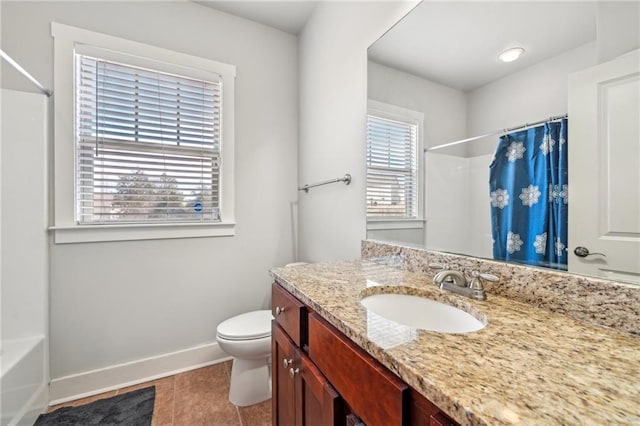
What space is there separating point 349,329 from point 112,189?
1.85 meters

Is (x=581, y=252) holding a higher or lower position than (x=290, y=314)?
higher

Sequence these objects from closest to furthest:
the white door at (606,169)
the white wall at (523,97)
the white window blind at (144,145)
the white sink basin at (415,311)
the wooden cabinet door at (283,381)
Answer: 1. the white door at (606,169)
2. the white wall at (523,97)
3. the white sink basin at (415,311)
4. the wooden cabinet door at (283,381)
5. the white window blind at (144,145)

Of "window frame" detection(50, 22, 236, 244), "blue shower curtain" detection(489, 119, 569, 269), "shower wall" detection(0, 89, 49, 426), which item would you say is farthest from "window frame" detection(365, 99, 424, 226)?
"shower wall" detection(0, 89, 49, 426)

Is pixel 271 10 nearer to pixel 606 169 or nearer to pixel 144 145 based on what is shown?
pixel 144 145

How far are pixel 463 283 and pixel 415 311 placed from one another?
18 centimetres

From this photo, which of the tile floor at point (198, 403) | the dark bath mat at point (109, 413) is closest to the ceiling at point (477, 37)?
the tile floor at point (198, 403)

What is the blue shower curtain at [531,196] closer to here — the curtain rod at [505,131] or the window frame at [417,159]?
the curtain rod at [505,131]

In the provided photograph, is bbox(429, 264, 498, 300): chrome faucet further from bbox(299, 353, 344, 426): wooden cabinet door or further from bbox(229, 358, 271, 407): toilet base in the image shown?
bbox(229, 358, 271, 407): toilet base

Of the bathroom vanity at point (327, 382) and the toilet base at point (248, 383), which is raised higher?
the bathroom vanity at point (327, 382)

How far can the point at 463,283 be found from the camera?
2.94ft

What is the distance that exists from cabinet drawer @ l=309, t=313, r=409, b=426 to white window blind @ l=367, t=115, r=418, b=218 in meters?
0.75

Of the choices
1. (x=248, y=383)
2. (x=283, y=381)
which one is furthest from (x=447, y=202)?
(x=248, y=383)

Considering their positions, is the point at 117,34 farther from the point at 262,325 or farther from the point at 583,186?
the point at 583,186

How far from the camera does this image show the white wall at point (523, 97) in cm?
74
